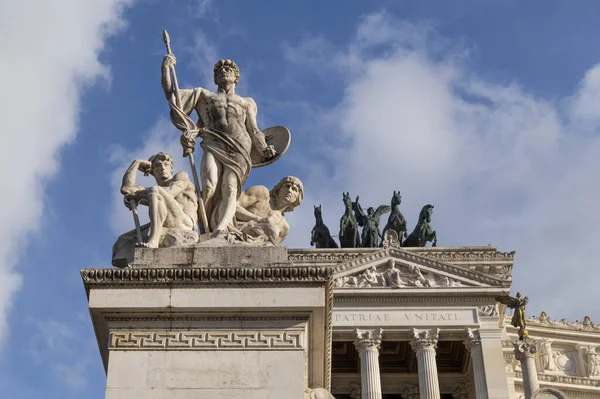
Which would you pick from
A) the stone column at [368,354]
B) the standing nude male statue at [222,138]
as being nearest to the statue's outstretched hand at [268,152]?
the standing nude male statue at [222,138]

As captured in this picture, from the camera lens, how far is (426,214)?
70.1m

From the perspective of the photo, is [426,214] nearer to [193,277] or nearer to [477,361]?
[477,361]

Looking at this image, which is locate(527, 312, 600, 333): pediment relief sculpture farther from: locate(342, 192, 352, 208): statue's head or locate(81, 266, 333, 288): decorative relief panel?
locate(81, 266, 333, 288): decorative relief panel

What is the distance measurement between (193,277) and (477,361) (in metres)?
46.3

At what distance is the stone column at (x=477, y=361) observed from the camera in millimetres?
53719

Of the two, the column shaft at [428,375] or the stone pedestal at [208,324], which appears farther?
the column shaft at [428,375]

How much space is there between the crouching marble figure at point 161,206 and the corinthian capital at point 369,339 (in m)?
44.6

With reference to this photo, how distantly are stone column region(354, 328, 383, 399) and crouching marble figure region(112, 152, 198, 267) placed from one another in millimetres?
44060

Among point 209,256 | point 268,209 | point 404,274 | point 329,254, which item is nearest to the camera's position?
point 209,256

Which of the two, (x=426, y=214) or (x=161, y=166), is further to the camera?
(x=426, y=214)

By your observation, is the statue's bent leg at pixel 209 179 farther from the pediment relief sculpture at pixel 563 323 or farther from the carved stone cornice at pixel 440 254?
the pediment relief sculpture at pixel 563 323

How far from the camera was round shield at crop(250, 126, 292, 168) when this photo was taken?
1239 centimetres

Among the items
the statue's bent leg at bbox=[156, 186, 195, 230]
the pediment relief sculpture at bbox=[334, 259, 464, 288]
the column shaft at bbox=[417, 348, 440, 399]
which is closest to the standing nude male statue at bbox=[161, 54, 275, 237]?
the statue's bent leg at bbox=[156, 186, 195, 230]

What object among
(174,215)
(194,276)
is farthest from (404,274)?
(194,276)
